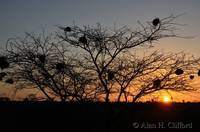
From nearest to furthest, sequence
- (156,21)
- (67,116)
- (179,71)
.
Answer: (156,21) < (67,116) < (179,71)

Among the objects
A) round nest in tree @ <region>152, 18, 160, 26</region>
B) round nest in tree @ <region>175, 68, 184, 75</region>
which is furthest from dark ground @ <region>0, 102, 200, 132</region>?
round nest in tree @ <region>152, 18, 160, 26</region>

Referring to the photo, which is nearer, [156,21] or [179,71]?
[156,21]

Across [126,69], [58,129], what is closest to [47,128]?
[58,129]

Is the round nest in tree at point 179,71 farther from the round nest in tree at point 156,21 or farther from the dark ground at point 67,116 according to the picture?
the round nest in tree at point 156,21

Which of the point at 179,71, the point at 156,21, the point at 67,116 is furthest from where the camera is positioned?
the point at 179,71

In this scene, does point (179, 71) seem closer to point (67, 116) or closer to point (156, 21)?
point (156, 21)

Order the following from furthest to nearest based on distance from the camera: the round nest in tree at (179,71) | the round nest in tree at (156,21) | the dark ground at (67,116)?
the round nest in tree at (179,71)
the dark ground at (67,116)
the round nest in tree at (156,21)

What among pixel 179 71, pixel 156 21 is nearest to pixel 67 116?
pixel 179 71

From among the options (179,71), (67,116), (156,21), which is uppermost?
(156,21)

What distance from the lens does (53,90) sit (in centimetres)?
1770

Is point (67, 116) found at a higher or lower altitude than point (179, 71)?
lower

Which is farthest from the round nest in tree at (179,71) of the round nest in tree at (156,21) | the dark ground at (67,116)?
the round nest in tree at (156,21)

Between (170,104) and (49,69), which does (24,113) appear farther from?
(170,104)

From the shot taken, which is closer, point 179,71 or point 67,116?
point 67,116
